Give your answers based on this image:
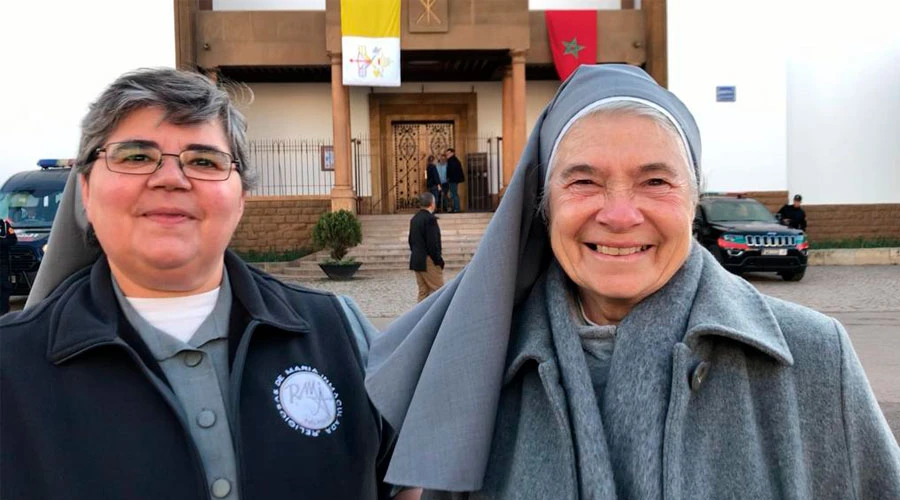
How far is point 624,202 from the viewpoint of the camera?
5.50ft

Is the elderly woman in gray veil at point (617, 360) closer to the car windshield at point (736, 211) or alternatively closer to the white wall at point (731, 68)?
the car windshield at point (736, 211)

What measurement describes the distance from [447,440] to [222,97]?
103cm

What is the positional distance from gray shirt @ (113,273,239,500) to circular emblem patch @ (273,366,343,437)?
138 millimetres

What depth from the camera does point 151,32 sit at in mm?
18188

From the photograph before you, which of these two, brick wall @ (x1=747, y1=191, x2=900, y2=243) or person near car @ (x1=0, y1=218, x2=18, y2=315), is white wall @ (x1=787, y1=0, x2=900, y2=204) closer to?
brick wall @ (x1=747, y1=191, x2=900, y2=243)

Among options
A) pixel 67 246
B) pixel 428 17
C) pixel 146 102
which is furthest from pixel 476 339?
pixel 428 17

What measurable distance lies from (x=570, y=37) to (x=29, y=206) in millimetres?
12517

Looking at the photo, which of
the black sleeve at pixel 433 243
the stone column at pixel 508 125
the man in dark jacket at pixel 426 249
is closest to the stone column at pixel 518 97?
the stone column at pixel 508 125

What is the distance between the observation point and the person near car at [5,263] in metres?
9.20

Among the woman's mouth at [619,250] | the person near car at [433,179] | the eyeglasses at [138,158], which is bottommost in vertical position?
the woman's mouth at [619,250]

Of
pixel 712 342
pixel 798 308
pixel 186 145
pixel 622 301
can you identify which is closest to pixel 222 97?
pixel 186 145

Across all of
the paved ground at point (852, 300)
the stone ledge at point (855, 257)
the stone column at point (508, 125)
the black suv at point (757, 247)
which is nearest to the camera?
the paved ground at point (852, 300)

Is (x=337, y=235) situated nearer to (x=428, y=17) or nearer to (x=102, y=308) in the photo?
(x=428, y=17)

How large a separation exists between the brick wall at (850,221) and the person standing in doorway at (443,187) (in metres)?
9.64
